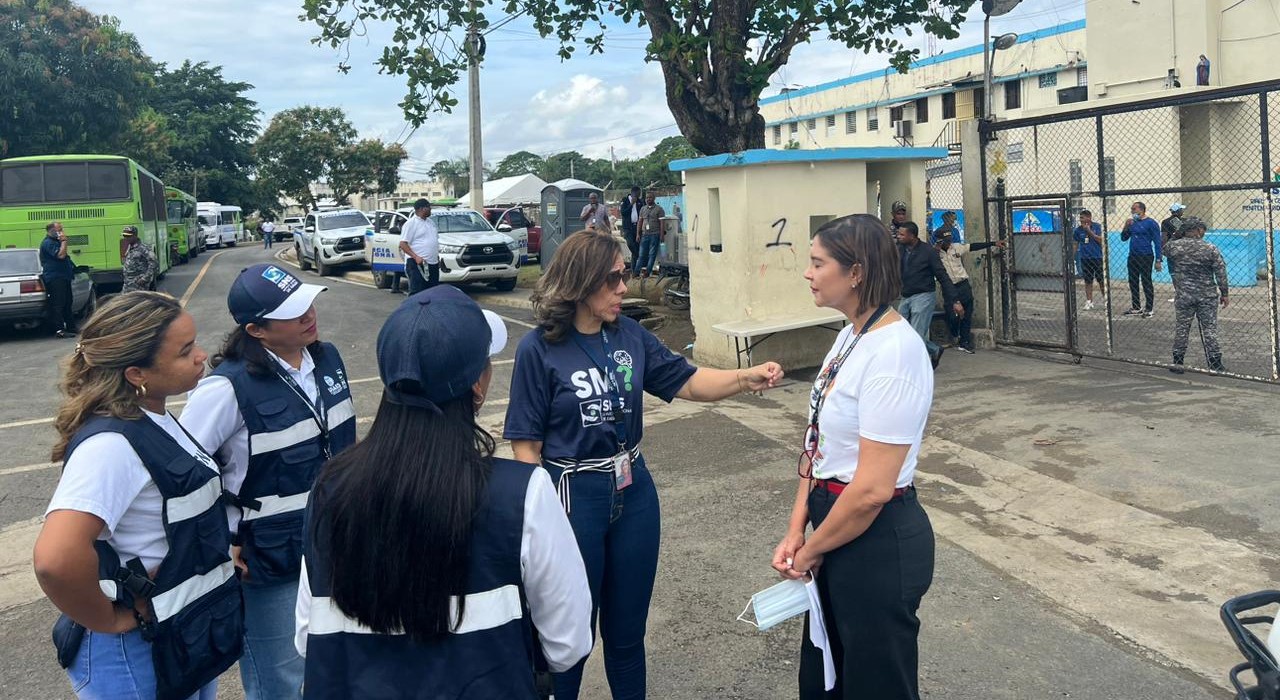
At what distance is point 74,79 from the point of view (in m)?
29.5

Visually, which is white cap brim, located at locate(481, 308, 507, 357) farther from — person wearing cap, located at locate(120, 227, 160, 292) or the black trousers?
person wearing cap, located at locate(120, 227, 160, 292)

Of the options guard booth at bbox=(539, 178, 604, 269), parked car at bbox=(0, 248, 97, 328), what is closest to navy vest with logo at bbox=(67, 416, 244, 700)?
parked car at bbox=(0, 248, 97, 328)

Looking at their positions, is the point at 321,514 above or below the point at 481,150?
below

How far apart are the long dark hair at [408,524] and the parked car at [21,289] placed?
1579cm

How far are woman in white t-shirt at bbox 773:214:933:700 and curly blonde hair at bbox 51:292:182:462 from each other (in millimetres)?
1854

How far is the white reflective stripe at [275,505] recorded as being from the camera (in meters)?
3.01

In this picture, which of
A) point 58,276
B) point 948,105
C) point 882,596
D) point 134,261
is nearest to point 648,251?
point 134,261

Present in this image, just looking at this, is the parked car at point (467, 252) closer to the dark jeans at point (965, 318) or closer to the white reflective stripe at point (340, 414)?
the dark jeans at point (965, 318)

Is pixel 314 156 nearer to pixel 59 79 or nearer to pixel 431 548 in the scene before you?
pixel 59 79

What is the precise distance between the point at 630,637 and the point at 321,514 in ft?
5.49

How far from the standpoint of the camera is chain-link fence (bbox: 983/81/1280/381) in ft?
32.8

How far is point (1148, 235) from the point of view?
50.0 feet

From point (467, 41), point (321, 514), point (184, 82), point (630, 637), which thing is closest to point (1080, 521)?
point (630, 637)

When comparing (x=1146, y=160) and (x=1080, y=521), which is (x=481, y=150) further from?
(x=1080, y=521)
